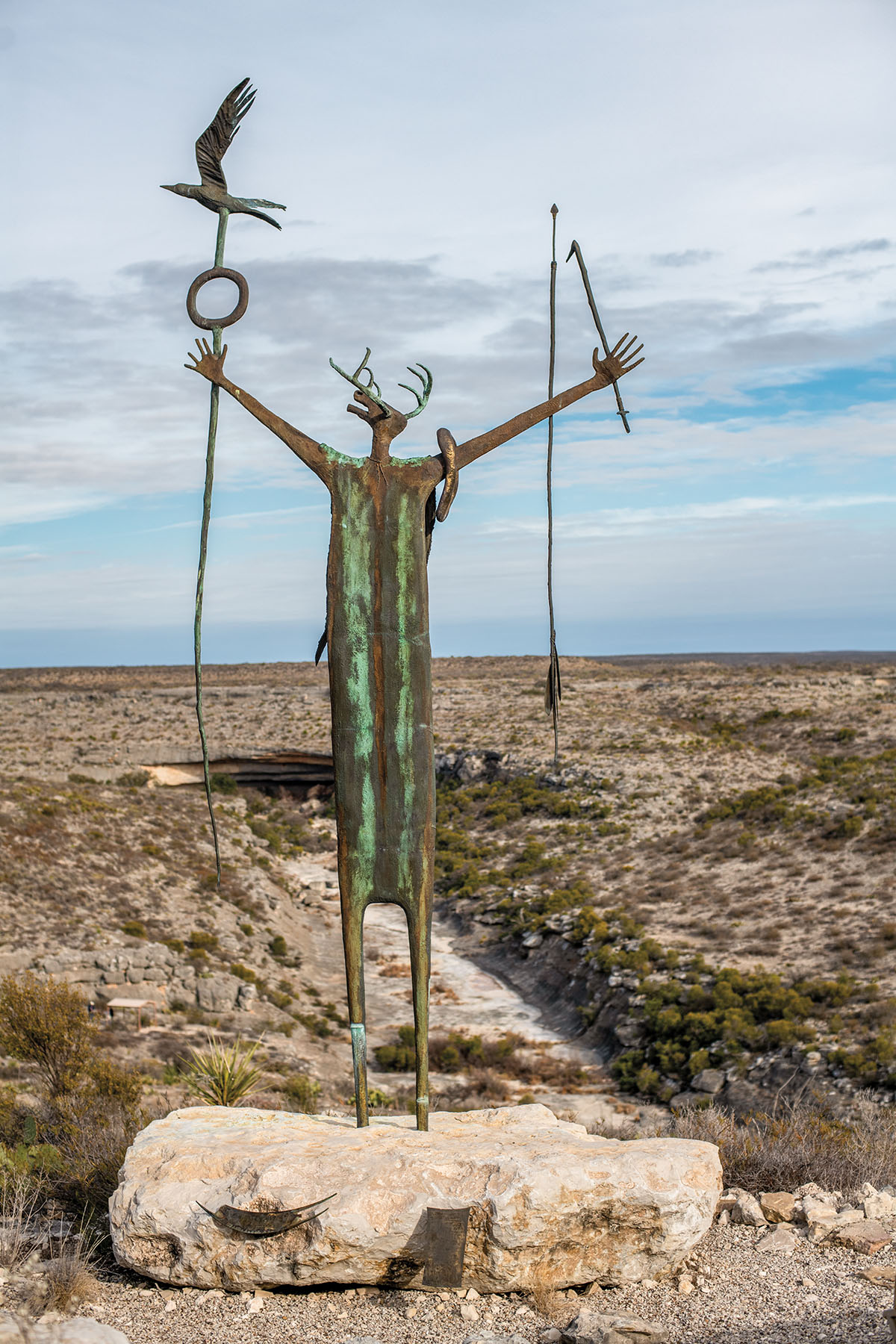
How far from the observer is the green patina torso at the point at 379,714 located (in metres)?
7.05

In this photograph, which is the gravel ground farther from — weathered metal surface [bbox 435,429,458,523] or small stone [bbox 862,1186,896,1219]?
weathered metal surface [bbox 435,429,458,523]

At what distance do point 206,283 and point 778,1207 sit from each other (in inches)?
295

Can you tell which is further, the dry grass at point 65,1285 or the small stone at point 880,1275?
the small stone at point 880,1275

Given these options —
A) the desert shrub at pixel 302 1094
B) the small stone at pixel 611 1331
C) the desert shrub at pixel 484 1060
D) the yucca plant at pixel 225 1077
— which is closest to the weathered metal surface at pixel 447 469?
the small stone at pixel 611 1331

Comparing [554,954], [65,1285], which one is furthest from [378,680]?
[554,954]

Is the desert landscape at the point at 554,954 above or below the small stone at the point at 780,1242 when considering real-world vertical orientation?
below

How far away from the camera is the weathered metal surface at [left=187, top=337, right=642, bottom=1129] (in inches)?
278

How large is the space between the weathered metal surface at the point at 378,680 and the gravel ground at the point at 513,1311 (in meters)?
1.21

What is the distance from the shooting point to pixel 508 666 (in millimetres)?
108562

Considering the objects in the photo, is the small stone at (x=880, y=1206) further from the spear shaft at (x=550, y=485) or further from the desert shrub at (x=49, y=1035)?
the desert shrub at (x=49, y=1035)

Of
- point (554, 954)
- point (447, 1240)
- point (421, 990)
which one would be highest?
point (421, 990)

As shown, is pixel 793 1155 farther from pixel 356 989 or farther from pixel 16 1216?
pixel 16 1216

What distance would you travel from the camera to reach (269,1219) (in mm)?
5945

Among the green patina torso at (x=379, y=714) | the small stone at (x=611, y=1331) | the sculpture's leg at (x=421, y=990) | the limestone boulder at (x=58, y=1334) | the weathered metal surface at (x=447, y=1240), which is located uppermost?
the green patina torso at (x=379, y=714)
